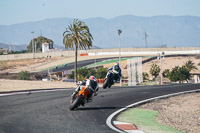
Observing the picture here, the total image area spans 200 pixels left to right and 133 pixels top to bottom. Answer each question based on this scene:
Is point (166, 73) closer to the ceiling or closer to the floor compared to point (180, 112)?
closer to the ceiling

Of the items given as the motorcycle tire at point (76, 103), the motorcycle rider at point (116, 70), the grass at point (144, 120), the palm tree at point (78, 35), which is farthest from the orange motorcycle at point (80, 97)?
the palm tree at point (78, 35)

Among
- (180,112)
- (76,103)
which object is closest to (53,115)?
(76,103)

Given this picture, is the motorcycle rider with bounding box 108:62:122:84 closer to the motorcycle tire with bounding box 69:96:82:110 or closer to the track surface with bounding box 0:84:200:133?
the track surface with bounding box 0:84:200:133

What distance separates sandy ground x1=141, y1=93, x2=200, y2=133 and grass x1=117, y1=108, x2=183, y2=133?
0.40 meters

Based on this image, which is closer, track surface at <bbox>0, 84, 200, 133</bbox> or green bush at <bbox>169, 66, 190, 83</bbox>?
track surface at <bbox>0, 84, 200, 133</bbox>

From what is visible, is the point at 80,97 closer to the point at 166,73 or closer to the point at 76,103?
the point at 76,103

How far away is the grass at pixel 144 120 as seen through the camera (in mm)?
12648

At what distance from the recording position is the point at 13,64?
12706cm

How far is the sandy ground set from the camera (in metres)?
14.4

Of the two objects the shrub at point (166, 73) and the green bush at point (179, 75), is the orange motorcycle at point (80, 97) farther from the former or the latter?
the shrub at point (166, 73)

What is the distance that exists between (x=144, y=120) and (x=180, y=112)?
172 inches

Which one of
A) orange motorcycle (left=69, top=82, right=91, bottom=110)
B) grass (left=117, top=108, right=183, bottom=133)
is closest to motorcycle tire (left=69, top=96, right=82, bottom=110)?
orange motorcycle (left=69, top=82, right=91, bottom=110)

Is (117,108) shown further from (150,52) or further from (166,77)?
(150,52)

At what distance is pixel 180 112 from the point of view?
1870 centimetres
